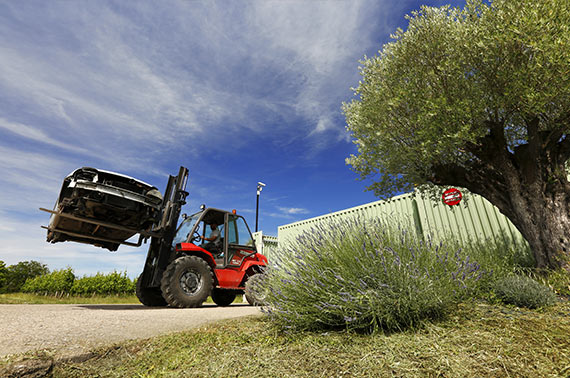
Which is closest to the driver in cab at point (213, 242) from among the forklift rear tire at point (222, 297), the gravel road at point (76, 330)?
the forklift rear tire at point (222, 297)

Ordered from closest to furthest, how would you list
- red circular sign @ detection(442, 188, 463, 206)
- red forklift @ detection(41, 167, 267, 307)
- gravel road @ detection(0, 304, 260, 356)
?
gravel road @ detection(0, 304, 260, 356)
red forklift @ detection(41, 167, 267, 307)
red circular sign @ detection(442, 188, 463, 206)

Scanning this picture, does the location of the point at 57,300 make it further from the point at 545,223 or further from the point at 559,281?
the point at 545,223

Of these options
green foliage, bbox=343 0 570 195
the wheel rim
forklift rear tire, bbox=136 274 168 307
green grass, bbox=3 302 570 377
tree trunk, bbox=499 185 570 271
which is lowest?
green grass, bbox=3 302 570 377

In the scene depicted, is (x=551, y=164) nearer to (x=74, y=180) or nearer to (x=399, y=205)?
(x=399, y=205)

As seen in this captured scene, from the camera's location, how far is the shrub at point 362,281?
228 centimetres

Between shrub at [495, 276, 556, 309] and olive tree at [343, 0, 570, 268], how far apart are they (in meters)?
1.83

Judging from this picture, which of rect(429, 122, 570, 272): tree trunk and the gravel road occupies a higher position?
rect(429, 122, 570, 272): tree trunk

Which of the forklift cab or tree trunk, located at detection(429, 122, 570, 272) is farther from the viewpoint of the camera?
the forklift cab

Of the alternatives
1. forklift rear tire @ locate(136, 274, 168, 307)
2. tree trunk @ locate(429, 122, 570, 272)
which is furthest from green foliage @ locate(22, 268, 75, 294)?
tree trunk @ locate(429, 122, 570, 272)

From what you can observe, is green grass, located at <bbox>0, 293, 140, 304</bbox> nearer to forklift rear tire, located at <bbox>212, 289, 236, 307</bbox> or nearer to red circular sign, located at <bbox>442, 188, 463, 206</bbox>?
forklift rear tire, located at <bbox>212, 289, 236, 307</bbox>

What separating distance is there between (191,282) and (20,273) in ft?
40.1

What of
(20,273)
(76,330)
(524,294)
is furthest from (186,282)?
(20,273)

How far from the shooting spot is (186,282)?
219 inches

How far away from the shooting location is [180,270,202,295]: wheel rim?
218 inches
